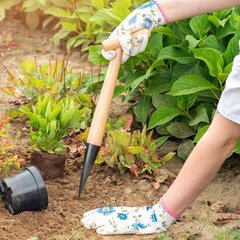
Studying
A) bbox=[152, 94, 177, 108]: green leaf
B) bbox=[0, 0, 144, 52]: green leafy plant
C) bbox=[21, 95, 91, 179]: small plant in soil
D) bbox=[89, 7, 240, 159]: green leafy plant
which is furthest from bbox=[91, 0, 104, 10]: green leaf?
bbox=[21, 95, 91, 179]: small plant in soil

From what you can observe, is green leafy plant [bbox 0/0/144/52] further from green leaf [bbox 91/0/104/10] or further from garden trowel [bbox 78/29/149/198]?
garden trowel [bbox 78/29/149/198]

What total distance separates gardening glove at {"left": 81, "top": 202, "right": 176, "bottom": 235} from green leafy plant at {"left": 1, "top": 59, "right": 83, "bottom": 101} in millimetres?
946

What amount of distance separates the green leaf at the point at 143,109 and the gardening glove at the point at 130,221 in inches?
32.4

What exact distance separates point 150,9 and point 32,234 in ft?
3.77

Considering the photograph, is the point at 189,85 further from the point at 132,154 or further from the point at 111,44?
the point at 111,44

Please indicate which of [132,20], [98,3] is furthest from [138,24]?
[98,3]

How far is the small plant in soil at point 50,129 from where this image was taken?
4.12 meters

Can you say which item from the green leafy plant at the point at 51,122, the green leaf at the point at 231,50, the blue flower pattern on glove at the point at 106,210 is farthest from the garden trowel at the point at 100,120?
the green leaf at the point at 231,50

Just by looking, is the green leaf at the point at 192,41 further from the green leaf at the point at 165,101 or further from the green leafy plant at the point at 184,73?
the green leaf at the point at 165,101

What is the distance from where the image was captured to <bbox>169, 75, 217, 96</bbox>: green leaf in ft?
14.1

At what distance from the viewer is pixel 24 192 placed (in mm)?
3951

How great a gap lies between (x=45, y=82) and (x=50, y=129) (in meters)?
0.71

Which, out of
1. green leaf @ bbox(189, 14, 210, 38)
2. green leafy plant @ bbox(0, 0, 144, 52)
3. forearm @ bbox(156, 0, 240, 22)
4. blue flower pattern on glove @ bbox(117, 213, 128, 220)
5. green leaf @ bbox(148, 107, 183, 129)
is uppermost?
forearm @ bbox(156, 0, 240, 22)

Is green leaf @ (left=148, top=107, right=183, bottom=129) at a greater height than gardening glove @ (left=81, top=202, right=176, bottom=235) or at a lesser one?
greater
